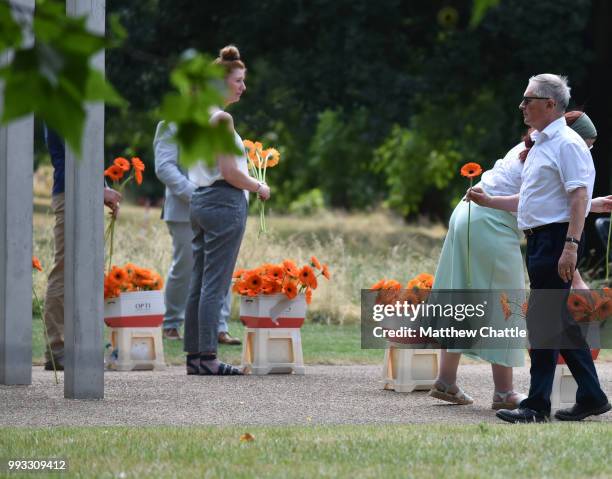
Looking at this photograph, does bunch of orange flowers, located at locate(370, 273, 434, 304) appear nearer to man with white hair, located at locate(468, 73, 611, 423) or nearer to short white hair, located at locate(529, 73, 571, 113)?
man with white hair, located at locate(468, 73, 611, 423)

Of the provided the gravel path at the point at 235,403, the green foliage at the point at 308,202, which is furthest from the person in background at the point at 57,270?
the green foliage at the point at 308,202

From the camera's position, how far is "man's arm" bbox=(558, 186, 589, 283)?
6273 mm

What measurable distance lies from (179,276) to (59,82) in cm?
804

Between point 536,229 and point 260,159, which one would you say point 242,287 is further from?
point 536,229

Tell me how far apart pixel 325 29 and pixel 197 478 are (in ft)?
57.5

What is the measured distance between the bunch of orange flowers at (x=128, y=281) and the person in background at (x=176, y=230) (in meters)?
1.25

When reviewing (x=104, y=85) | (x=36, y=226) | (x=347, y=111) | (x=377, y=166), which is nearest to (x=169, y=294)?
(x=104, y=85)

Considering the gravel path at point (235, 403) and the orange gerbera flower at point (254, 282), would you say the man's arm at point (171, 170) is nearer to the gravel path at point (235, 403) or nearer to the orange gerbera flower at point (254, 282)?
the orange gerbera flower at point (254, 282)

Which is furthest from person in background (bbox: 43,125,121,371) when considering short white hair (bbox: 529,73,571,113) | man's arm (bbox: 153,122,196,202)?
short white hair (bbox: 529,73,571,113)

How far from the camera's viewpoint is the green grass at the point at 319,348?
401 inches

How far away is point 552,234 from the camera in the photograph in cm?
643

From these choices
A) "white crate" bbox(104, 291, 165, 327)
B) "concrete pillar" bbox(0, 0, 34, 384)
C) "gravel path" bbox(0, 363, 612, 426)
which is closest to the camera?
"gravel path" bbox(0, 363, 612, 426)

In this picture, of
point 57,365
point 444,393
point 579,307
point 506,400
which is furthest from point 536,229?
point 57,365

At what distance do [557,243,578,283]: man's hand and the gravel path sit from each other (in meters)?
1.03
